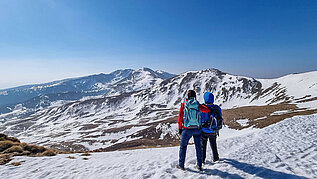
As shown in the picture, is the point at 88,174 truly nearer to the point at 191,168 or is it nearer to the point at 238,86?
the point at 191,168

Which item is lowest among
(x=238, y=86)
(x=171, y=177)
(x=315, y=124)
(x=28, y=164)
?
(x=28, y=164)

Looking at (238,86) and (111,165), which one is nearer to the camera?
(111,165)

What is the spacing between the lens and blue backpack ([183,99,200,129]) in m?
6.38

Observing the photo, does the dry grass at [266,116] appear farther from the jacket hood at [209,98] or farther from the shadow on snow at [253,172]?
the jacket hood at [209,98]

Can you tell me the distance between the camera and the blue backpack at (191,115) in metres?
6.38

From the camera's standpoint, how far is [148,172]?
746cm

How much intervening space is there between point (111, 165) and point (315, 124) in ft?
61.9

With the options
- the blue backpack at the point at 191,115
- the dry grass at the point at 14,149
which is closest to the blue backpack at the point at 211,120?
the blue backpack at the point at 191,115

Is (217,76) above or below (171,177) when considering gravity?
above

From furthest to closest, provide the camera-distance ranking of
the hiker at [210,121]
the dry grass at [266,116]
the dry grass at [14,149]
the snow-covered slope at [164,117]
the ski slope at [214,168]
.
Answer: the snow-covered slope at [164,117]
the dry grass at [266,116]
the dry grass at [14,149]
the hiker at [210,121]
the ski slope at [214,168]

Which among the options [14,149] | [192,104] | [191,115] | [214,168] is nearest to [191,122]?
[191,115]

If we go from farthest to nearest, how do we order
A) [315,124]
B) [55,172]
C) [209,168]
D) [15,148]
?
[315,124], [15,148], [55,172], [209,168]

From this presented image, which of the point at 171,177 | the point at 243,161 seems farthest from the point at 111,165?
the point at 243,161

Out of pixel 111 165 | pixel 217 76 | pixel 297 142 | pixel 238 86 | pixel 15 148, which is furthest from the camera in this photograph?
pixel 217 76
